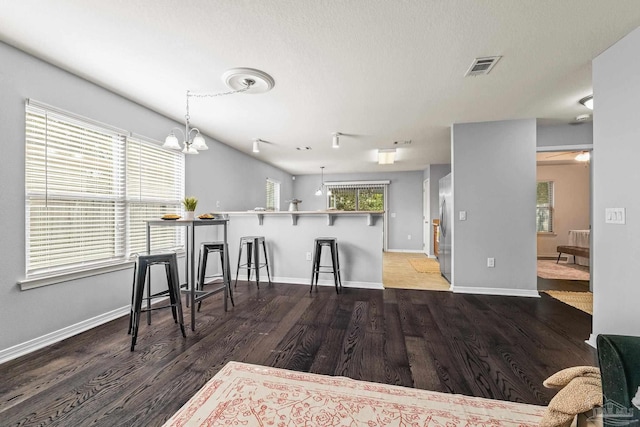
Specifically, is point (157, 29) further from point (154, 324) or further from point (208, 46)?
point (154, 324)

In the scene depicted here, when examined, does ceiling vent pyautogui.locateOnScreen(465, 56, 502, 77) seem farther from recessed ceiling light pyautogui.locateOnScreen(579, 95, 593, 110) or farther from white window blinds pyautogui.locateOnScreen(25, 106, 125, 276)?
white window blinds pyautogui.locateOnScreen(25, 106, 125, 276)

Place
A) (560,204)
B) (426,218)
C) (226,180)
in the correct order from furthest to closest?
(426,218), (560,204), (226,180)

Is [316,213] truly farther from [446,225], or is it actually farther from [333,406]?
[333,406]

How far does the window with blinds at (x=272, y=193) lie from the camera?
6915mm

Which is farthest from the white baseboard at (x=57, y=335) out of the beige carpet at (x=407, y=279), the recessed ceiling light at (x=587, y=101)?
the recessed ceiling light at (x=587, y=101)

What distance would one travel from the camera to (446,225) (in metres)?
4.24

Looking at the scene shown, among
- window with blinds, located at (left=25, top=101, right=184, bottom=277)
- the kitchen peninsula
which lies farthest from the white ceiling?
the kitchen peninsula

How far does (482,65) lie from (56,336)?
440 cm

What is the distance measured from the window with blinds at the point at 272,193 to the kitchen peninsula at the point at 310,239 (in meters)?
2.44

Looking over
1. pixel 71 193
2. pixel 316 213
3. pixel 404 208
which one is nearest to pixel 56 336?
pixel 71 193

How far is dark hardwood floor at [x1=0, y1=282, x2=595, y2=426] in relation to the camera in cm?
151

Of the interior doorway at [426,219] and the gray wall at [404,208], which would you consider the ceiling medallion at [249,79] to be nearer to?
the interior doorway at [426,219]

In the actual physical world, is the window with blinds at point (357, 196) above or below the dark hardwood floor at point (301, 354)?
above

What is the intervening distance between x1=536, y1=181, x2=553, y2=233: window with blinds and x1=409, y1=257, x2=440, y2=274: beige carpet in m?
2.90
